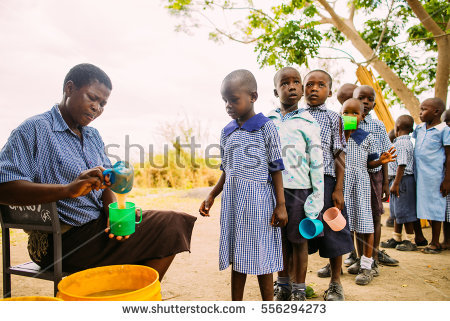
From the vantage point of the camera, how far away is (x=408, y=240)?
4309mm

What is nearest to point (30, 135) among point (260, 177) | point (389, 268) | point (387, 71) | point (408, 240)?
point (260, 177)

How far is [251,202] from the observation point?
7.14 feet

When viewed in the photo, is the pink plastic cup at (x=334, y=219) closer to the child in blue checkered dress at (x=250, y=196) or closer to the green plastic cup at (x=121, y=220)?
the child in blue checkered dress at (x=250, y=196)

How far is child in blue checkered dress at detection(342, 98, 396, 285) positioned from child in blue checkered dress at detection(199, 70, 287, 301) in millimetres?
1213

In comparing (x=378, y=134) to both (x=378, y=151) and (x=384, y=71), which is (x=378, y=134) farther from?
(x=384, y=71)

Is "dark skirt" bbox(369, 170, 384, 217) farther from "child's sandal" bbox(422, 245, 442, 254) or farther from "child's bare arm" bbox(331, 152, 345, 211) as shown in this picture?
"child's sandal" bbox(422, 245, 442, 254)

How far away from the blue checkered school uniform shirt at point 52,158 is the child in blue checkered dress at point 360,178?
2224 mm

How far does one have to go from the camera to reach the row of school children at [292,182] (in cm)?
220

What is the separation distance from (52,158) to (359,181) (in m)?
2.55

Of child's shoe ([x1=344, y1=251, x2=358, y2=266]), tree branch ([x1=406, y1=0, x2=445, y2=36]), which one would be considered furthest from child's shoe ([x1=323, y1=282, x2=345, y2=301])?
tree branch ([x1=406, y1=0, x2=445, y2=36])

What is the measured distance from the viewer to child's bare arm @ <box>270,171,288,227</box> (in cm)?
217

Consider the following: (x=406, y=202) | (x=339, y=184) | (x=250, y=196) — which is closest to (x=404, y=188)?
(x=406, y=202)

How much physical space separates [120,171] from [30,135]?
0.56 metres

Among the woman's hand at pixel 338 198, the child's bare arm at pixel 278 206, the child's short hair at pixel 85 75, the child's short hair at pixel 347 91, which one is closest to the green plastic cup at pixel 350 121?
the woman's hand at pixel 338 198
